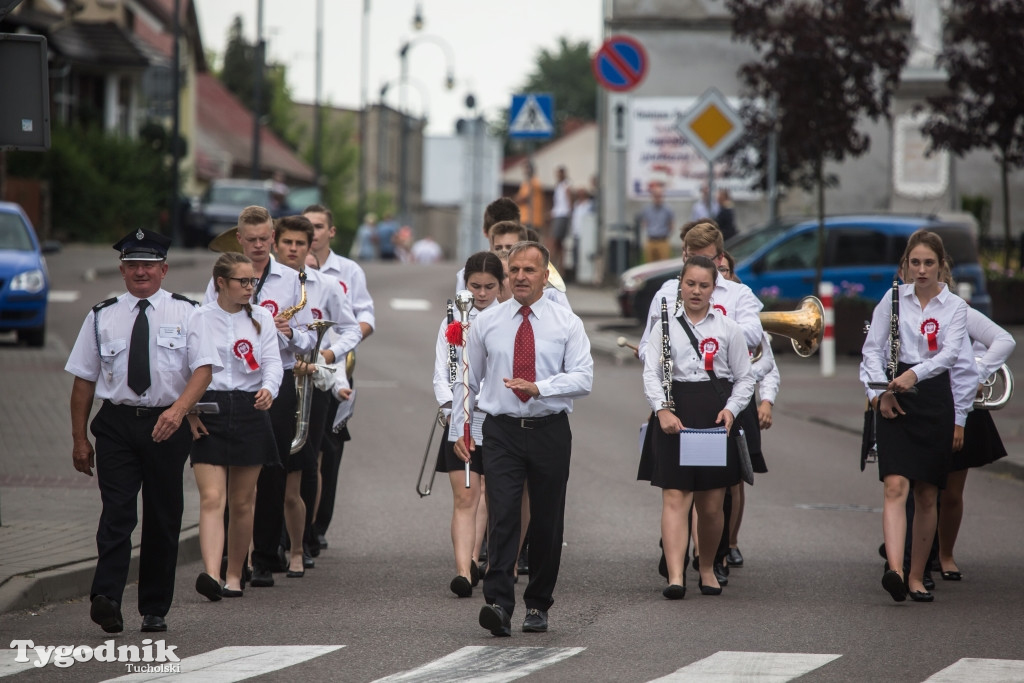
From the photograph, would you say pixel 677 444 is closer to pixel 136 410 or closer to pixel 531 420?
pixel 531 420

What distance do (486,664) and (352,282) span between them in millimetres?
3723

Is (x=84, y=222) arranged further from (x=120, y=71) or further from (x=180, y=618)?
(x=180, y=618)

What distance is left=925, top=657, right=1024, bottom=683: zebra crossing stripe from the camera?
6734 mm

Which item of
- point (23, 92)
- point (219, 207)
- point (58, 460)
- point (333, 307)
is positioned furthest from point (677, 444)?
point (219, 207)

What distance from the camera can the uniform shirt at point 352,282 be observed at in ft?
33.3

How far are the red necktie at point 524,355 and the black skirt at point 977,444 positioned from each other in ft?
9.01

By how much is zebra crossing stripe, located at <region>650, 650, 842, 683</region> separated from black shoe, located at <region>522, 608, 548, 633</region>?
91 cm

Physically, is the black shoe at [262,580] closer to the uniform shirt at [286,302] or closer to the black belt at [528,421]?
the uniform shirt at [286,302]

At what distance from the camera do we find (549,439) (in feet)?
25.5

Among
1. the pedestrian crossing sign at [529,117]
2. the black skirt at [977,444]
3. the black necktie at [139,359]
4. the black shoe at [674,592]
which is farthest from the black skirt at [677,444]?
the pedestrian crossing sign at [529,117]

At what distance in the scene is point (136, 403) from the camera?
759cm

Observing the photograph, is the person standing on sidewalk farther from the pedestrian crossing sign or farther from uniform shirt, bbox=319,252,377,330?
the pedestrian crossing sign

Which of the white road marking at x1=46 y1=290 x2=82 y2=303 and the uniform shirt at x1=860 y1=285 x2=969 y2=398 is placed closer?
the uniform shirt at x1=860 y1=285 x2=969 y2=398

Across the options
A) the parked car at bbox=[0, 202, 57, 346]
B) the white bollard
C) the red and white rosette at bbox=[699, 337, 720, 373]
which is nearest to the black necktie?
the red and white rosette at bbox=[699, 337, 720, 373]
